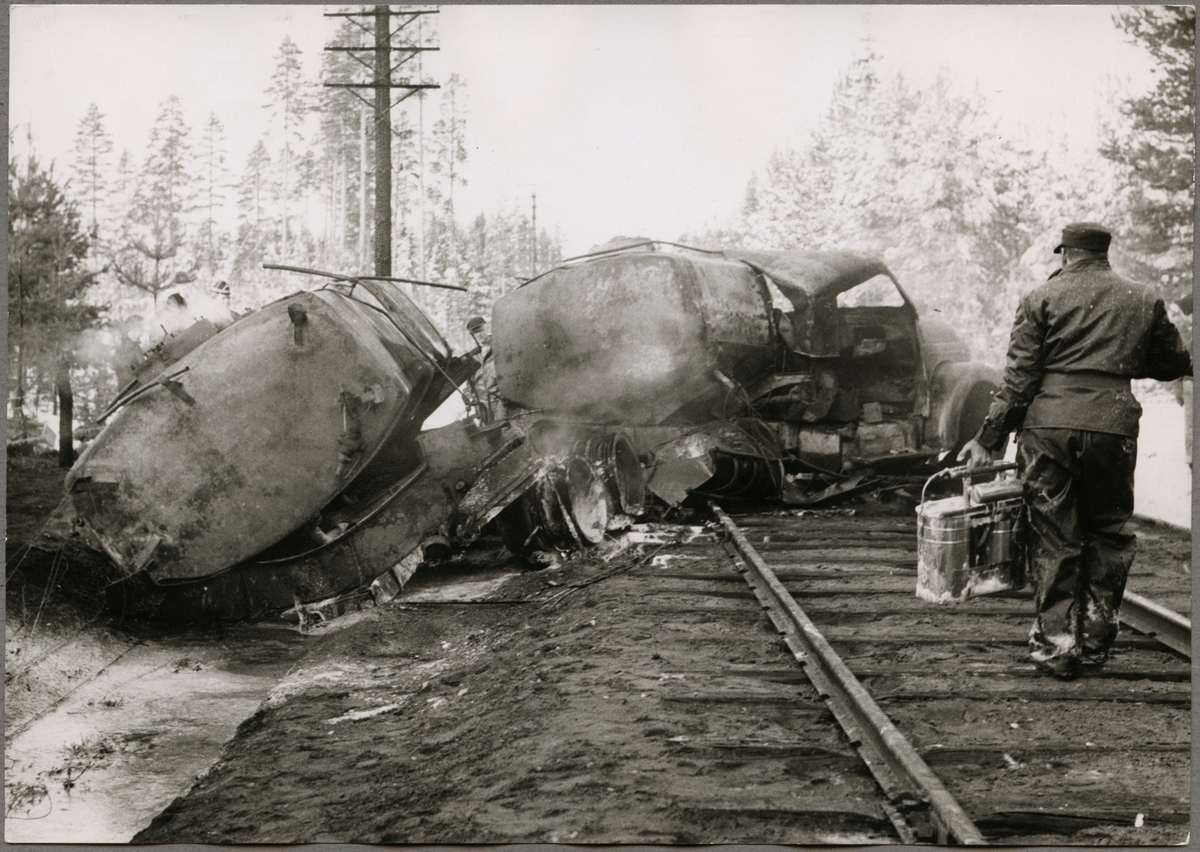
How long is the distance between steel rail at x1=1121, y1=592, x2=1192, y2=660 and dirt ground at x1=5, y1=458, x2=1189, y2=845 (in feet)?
3.02

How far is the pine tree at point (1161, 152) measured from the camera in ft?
14.9

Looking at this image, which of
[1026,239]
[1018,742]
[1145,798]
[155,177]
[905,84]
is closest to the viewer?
[1145,798]

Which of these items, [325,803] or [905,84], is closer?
[325,803]

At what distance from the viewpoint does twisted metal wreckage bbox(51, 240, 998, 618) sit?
19.9 ft

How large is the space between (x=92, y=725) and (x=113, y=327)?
2.22m

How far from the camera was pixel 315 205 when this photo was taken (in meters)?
6.07

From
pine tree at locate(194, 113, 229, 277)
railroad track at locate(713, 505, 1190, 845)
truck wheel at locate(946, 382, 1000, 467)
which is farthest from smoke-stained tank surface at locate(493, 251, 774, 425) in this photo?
pine tree at locate(194, 113, 229, 277)

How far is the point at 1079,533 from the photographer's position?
3.98 meters

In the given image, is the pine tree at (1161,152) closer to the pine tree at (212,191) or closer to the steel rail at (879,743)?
the steel rail at (879,743)

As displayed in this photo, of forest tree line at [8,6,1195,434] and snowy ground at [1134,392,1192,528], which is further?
snowy ground at [1134,392,1192,528]

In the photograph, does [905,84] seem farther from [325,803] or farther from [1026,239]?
[325,803]

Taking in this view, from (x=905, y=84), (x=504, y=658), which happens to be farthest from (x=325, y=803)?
(x=905, y=84)

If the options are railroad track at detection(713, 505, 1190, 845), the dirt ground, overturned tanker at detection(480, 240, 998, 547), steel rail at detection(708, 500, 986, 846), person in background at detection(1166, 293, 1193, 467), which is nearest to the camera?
steel rail at detection(708, 500, 986, 846)

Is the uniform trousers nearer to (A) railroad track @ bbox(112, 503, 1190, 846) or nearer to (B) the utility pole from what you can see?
(A) railroad track @ bbox(112, 503, 1190, 846)
